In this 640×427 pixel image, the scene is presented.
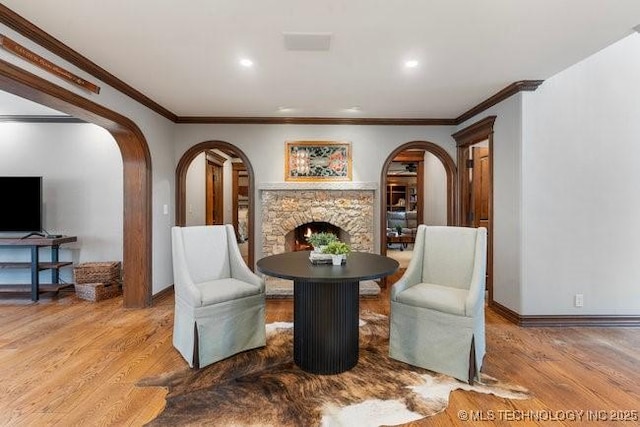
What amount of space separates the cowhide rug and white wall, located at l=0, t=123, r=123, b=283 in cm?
317

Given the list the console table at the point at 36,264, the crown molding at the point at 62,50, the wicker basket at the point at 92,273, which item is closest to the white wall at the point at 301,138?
the crown molding at the point at 62,50

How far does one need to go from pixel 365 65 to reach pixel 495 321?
296 cm

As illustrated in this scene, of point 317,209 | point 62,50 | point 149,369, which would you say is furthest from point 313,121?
point 149,369

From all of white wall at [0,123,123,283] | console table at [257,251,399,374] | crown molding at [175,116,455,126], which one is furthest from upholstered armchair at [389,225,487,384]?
white wall at [0,123,123,283]

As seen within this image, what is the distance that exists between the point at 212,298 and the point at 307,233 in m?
3.09

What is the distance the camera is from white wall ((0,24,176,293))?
3.32 m

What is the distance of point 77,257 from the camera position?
4582 mm

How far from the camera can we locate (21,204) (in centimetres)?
427

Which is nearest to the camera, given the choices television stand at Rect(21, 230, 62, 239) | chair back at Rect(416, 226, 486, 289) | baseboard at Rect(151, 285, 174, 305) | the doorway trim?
chair back at Rect(416, 226, 486, 289)

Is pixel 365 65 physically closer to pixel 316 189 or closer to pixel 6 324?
pixel 316 189

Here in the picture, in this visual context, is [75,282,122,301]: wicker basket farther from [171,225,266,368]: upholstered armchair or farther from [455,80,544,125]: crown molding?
[455,80,544,125]: crown molding

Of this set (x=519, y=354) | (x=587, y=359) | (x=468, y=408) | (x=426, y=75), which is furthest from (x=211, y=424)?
(x=426, y=75)

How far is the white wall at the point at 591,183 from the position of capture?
10.6 ft

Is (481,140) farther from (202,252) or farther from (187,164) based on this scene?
(187,164)
